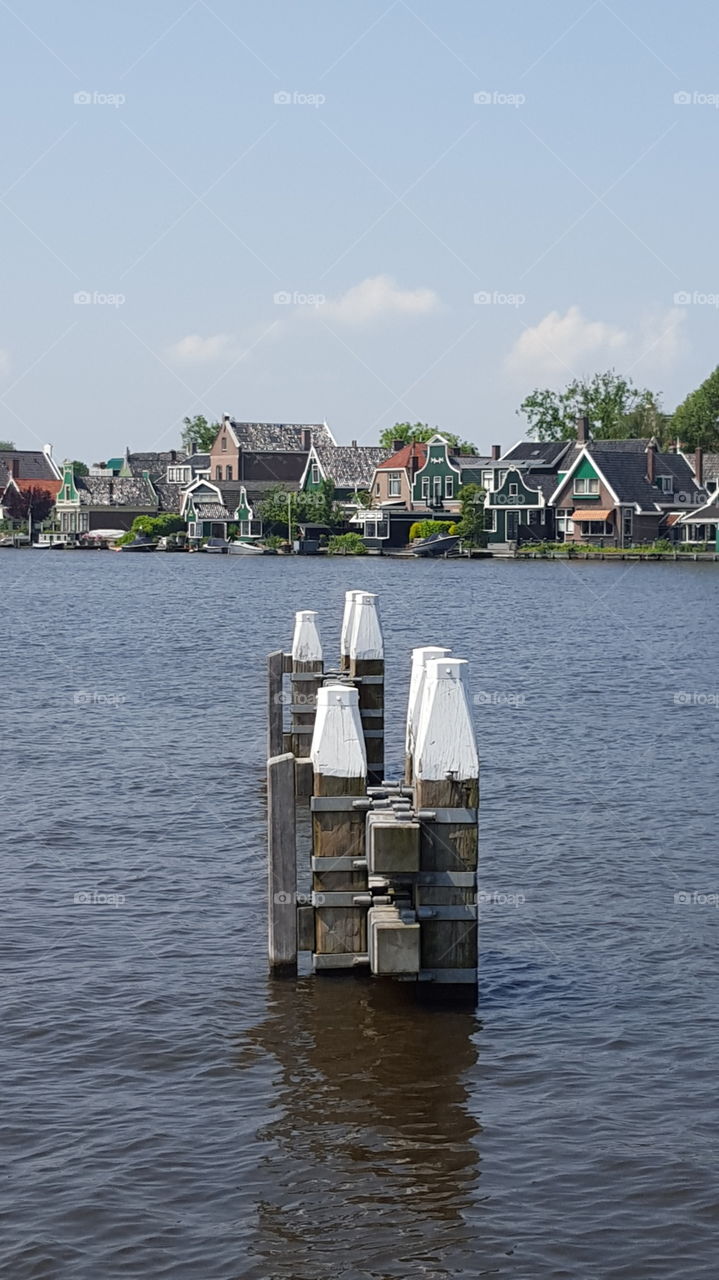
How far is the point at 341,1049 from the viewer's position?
12.5 metres

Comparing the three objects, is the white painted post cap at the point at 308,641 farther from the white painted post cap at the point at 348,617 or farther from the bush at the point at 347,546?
the bush at the point at 347,546

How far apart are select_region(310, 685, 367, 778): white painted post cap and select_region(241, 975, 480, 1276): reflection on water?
207cm

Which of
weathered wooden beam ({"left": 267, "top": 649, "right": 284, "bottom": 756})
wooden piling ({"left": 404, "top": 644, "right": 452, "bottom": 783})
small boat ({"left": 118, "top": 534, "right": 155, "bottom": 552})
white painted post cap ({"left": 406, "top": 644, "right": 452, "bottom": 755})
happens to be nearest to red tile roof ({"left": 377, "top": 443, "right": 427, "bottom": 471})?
small boat ({"left": 118, "top": 534, "right": 155, "bottom": 552})

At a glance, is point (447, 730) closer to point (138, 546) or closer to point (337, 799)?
point (337, 799)

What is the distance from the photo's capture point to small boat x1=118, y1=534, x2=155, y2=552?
17375 cm

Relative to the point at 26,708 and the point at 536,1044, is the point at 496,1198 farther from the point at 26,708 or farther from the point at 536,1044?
the point at 26,708

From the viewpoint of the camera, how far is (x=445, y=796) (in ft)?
40.3

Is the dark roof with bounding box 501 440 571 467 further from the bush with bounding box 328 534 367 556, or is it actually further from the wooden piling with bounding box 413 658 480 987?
the wooden piling with bounding box 413 658 480 987

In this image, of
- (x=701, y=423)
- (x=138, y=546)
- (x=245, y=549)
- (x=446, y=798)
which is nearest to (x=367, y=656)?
(x=446, y=798)

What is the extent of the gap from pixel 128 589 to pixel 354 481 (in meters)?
77.0

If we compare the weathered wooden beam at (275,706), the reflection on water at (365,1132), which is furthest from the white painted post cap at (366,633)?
the reflection on water at (365,1132)

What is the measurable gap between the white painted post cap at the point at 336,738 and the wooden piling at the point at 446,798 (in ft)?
1.86

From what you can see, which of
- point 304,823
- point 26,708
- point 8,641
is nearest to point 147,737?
point 26,708

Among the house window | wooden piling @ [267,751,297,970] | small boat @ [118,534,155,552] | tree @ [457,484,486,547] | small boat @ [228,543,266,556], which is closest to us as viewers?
wooden piling @ [267,751,297,970]
